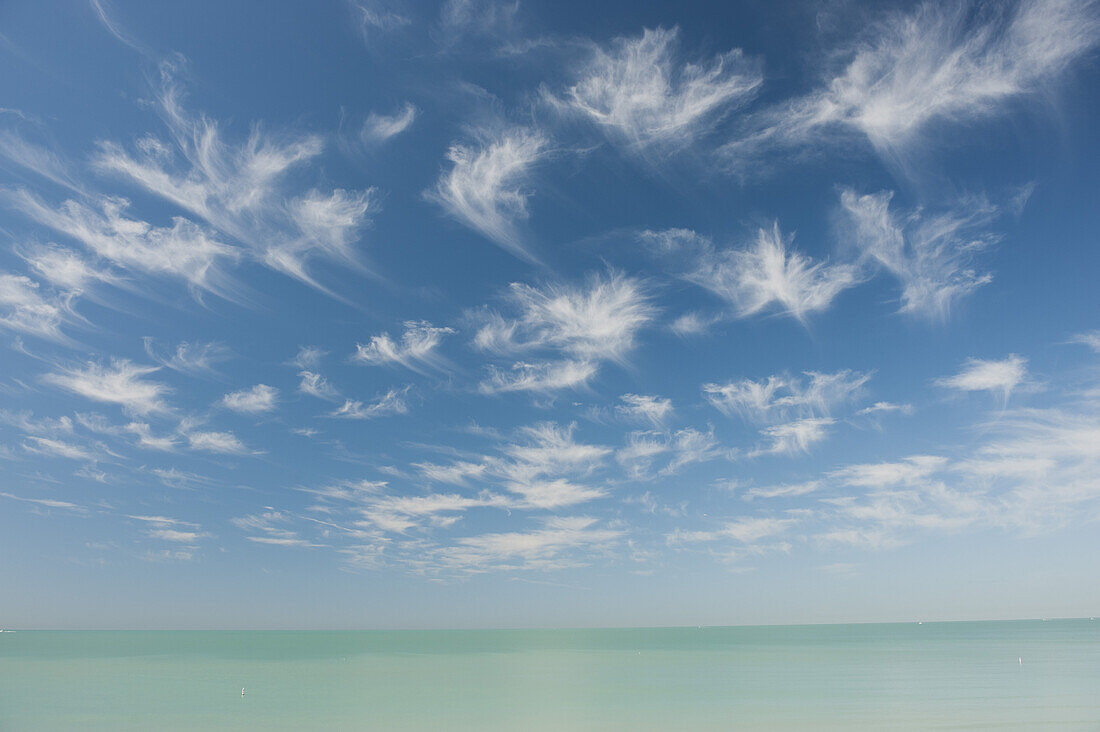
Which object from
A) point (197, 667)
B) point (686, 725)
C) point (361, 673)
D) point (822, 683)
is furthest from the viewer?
point (197, 667)

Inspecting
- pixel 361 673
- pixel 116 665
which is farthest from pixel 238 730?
pixel 116 665

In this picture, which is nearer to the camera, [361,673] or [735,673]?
[735,673]

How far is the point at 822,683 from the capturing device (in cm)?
6241

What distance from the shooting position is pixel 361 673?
81750 mm

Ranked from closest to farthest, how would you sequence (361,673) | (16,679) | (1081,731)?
(1081,731) < (16,679) < (361,673)

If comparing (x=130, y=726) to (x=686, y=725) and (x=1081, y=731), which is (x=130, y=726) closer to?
(x=686, y=725)

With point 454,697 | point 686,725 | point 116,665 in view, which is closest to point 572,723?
point 686,725

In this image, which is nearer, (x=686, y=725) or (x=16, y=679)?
(x=686, y=725)

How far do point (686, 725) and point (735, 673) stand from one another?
39.2 m

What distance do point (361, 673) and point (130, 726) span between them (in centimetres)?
4268

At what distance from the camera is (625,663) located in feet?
316

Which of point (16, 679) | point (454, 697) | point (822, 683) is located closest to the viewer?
point (454, 697)

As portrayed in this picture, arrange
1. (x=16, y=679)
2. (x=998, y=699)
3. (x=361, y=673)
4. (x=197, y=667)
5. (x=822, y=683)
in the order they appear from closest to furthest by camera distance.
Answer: (x=998, y=699) → (x=822, y=683) → (x=16, y=679) → (x=361, y=673) → (x=197, y=667)

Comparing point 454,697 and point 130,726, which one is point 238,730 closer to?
point 130,726
